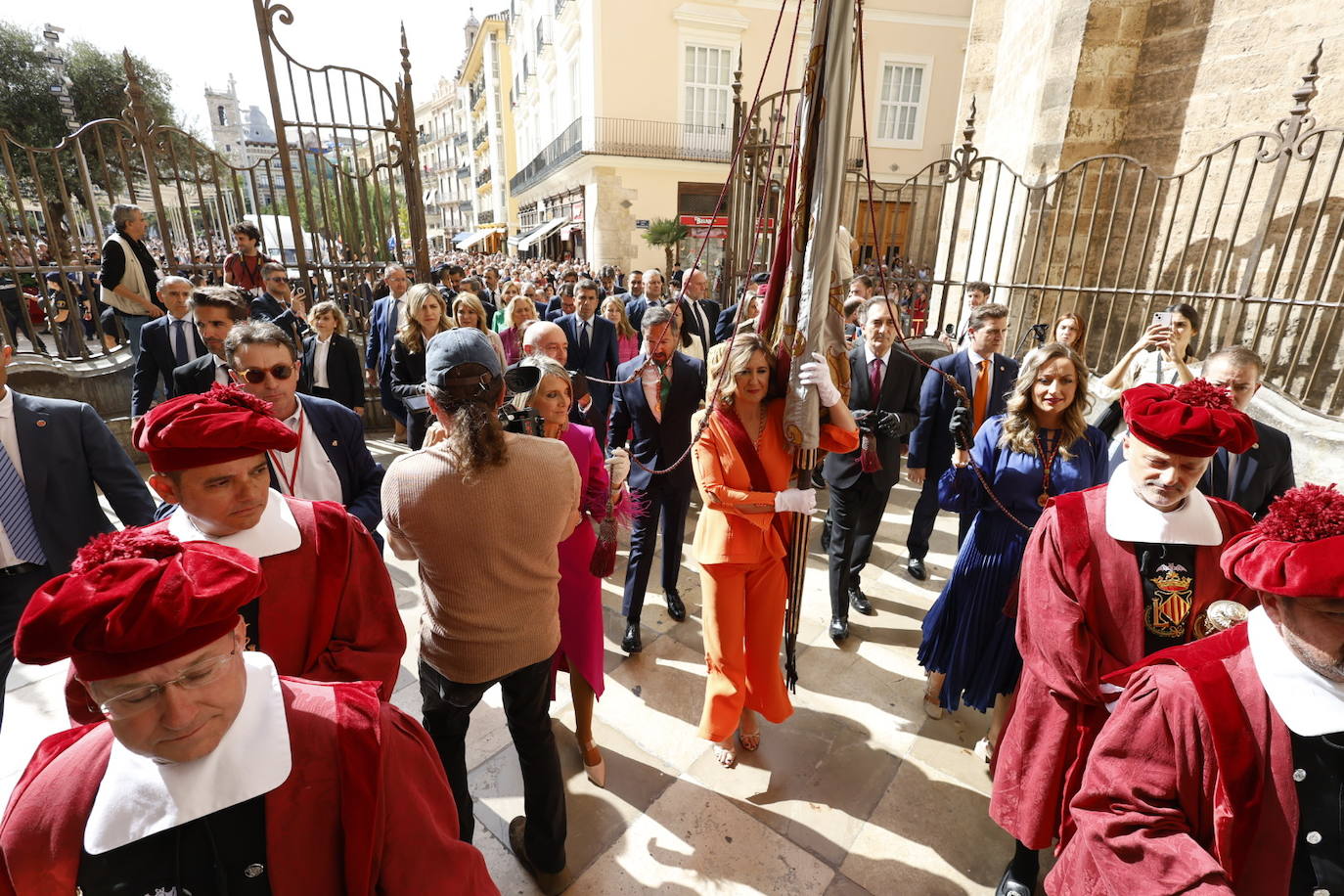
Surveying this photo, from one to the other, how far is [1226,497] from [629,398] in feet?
9.46

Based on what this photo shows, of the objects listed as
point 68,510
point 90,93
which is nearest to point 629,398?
point 68,510

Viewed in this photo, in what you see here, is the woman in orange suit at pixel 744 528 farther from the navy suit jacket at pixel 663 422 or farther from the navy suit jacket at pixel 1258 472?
the navy suit jacket at pixel 1258 472

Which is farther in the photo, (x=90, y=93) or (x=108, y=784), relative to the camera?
(x=90, y=93)

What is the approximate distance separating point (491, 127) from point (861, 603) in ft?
137

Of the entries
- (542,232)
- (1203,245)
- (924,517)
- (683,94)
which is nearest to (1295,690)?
(924,517)

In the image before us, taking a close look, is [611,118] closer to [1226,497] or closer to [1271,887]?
[1226,497]

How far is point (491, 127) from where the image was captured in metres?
37.7

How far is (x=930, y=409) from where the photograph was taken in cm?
398

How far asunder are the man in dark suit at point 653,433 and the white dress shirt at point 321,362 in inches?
110

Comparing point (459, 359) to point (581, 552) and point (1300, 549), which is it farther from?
point (1300, 549)

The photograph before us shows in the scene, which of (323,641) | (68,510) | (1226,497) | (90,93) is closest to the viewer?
(323,641)

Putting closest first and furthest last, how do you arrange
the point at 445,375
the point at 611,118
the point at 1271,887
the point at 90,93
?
the point at 1271,887, the point at 445,375, the point at 90,93, the point at 611,118

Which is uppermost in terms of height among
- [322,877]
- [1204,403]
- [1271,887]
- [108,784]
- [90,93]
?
[90,93]

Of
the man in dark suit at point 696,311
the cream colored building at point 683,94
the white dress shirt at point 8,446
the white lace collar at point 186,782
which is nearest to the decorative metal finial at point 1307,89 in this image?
the man in dark suit at point 696,311
